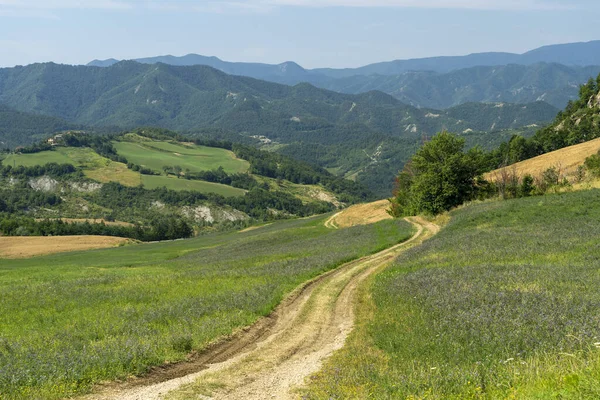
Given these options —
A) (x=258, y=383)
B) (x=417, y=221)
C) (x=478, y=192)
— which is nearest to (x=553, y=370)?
(x=258, y=383)

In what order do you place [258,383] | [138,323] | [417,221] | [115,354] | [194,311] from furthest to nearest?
[417,221] < [194,311] < [138,323] < [115,354] < [258,383]

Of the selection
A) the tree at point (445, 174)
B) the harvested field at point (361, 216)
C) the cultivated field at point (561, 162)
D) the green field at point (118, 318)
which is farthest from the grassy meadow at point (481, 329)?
the harvested field at point (361, 216)

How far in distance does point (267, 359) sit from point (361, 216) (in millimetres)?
80453

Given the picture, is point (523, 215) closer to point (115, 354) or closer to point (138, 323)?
point (138, 323)

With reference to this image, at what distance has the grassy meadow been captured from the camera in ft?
33.0

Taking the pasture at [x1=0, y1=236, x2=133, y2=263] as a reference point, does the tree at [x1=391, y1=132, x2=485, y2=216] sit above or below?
above

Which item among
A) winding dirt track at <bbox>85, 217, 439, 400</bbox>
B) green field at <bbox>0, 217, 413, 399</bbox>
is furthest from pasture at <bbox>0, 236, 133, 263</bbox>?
winding dirt track at <bbox>85, 217, 439, 400</bbox>

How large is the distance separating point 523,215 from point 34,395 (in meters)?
43.3

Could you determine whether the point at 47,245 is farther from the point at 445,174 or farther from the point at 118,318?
the point at 118,318

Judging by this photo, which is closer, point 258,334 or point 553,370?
point 553,370

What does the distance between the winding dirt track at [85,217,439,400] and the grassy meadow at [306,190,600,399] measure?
874 millimetres

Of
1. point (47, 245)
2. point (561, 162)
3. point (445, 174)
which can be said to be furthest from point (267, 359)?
point (47, 245)

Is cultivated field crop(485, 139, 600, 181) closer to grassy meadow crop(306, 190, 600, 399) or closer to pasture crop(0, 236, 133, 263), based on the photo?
grassy meadow crop(306, 190, 600, 399)

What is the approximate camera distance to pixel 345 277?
100ft
